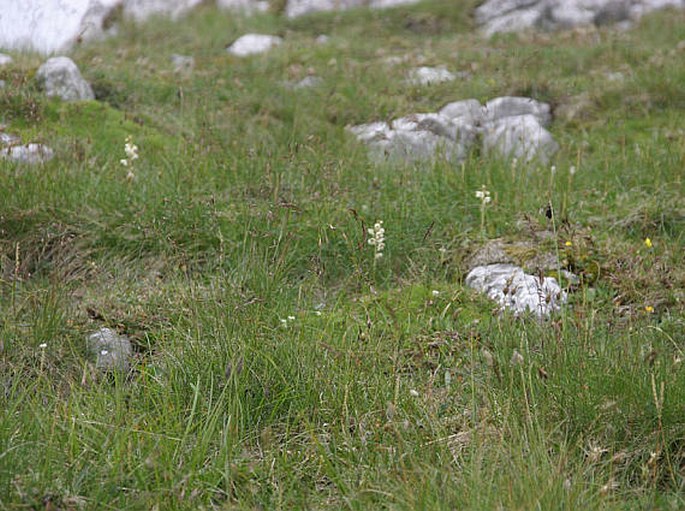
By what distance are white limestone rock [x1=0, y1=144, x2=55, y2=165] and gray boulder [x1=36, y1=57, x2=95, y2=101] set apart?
5.10ft

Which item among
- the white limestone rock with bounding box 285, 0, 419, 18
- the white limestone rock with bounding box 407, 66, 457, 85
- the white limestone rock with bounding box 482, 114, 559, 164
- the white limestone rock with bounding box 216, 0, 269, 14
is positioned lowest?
the white limestone rock with bounding box 285, 0, 419, 18

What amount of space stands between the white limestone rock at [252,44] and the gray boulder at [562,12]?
3777 mm

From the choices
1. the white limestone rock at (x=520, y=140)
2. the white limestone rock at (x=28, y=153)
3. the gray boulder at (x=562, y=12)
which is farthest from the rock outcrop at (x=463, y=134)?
the gray boulder at (x=562, y=12)

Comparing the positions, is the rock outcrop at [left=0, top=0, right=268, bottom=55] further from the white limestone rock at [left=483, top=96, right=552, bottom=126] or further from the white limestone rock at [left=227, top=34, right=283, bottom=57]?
the white limestone rock at [left=483, top=96, right=552, bottom=126]

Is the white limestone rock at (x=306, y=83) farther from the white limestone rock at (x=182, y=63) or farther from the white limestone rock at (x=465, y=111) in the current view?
the white limestone rock at (x=465, y=111)

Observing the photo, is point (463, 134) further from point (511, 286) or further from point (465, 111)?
point (511, 286)

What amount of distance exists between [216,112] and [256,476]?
526 cm

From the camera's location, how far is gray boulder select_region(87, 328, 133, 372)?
3.79 m

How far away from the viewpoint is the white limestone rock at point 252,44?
11.8 m

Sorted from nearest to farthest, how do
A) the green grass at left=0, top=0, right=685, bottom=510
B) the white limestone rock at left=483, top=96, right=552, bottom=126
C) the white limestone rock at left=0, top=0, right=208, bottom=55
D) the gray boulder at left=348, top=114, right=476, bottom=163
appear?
the green grass at left=0, top=0, right=685, bottom=510 < the gray boulder at left=348, top=114, right=476, bottom=163 < the white limestone rock at left=0, top=0, right=208, bottom=55 < the white limestone rock at left=483, top=96, right=552, bottom=126

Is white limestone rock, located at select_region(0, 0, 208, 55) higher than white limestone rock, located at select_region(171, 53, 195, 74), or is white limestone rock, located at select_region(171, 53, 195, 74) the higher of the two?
white limestone rock, located at select_region(0, 0, 208, 55)

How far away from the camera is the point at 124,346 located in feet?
13.0

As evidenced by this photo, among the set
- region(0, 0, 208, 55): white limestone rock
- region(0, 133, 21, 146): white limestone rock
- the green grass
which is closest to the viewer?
the green grass

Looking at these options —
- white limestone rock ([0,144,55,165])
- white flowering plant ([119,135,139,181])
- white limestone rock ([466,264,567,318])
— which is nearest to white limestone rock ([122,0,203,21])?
white limestone rock ([0,144,55,165])
